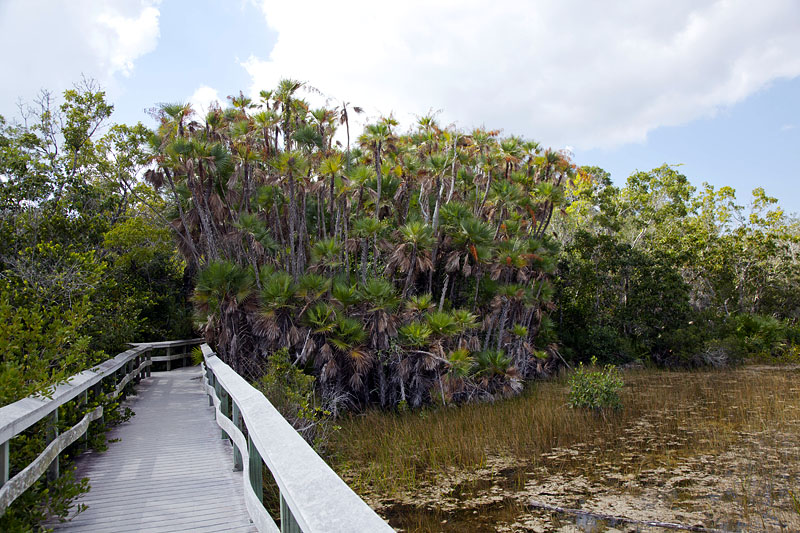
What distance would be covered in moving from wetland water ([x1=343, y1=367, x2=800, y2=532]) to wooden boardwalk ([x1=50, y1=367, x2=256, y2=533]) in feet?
7.36

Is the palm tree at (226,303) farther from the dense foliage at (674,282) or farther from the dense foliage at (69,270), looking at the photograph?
the dense foliage at (674,282)

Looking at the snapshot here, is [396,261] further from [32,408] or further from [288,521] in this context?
[288,521]

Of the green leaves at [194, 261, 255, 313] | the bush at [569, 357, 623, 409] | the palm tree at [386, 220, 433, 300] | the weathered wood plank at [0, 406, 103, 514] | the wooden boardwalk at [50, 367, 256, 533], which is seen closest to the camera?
the weathered wood plank at [0, 406, 103, 514]

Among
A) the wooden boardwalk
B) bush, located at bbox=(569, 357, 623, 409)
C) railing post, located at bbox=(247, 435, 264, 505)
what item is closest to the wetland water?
bush, located at bbox=(569, 357, 623, 409)

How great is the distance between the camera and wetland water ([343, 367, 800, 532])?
6090 mm

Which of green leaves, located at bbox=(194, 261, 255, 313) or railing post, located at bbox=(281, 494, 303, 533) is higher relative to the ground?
green leaves, located at bbox=(194, 261, 255, 313)

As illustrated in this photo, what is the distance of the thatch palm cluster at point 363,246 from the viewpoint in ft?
42.0

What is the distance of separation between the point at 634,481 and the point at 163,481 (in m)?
5.85

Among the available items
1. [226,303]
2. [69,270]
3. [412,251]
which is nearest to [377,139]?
[412,251]

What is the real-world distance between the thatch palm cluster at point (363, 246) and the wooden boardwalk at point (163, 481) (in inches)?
191

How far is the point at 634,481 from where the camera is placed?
23.8ft

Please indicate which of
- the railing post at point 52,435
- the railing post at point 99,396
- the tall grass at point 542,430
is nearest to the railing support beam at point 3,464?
the railing post at point 52,435

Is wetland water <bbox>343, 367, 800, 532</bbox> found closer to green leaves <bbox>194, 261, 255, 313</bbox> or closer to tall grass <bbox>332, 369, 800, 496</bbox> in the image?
tall grass <bbox>332, 369, 800, 496</bbox>

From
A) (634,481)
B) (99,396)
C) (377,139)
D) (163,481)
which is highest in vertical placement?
(377,139)
